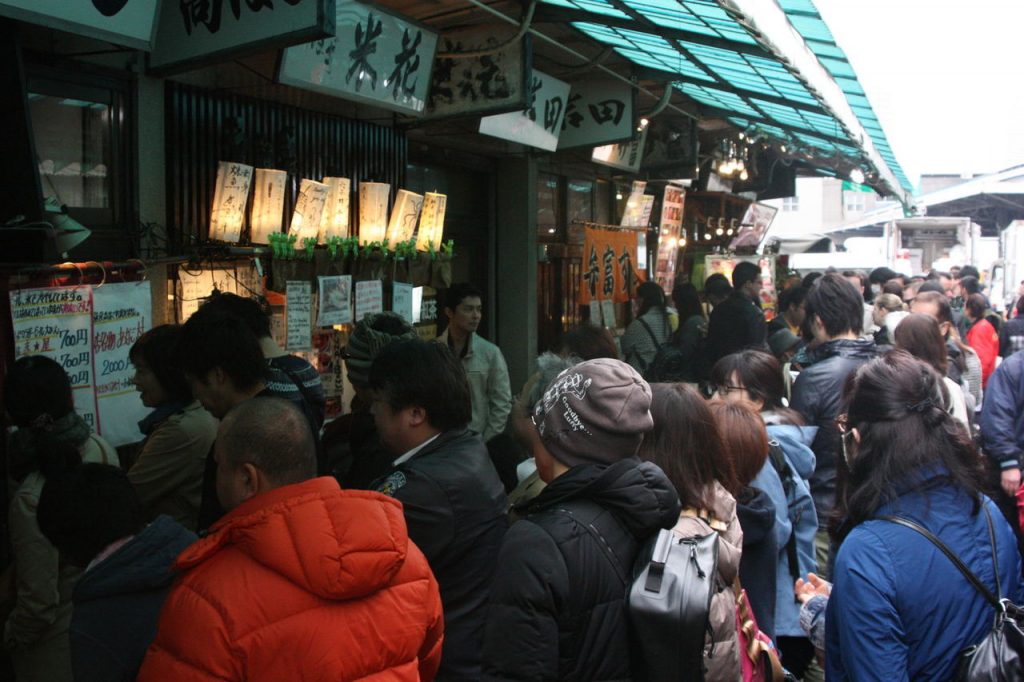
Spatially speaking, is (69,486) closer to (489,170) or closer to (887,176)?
(489,170)

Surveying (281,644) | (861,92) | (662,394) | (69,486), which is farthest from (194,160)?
(861,92)

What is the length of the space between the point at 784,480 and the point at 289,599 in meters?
2.91

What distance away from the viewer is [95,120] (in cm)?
588

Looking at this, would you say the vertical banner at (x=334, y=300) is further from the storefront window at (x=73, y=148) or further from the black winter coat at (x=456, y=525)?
the black winter coat at (x=456, y=525)

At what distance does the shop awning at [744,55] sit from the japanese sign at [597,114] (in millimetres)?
490

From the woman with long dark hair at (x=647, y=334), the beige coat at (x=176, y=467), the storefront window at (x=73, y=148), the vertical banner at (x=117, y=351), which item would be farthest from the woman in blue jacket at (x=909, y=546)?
the woman with long dark hair at (x=647, y=334)

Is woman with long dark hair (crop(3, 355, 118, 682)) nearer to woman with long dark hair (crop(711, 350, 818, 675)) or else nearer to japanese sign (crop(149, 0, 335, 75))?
japanese sign (crop(149, 0, 335, 75))

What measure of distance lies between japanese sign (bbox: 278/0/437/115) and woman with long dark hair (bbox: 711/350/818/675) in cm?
360

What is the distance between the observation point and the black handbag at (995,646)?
2.72 metres

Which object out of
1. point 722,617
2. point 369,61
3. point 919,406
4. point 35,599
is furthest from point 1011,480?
point 35,599

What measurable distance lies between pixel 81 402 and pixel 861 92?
8813mm

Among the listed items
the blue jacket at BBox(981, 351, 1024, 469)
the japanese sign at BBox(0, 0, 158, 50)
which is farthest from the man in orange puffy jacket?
the blue jacket at BBox(981, 351, 1024, 469)

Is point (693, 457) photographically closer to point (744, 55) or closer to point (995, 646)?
point (995, 646)

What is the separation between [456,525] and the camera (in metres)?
3.30
